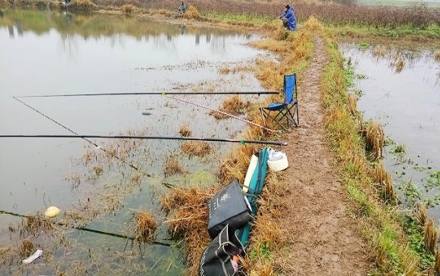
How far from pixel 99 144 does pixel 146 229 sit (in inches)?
134

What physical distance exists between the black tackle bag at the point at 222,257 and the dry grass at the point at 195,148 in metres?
3.53

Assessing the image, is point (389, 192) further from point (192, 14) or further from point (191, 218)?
point (192, 14)

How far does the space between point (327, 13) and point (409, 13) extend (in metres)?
6.25

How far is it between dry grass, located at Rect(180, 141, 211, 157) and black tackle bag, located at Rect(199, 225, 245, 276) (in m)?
3.53

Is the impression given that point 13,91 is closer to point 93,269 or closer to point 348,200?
point 93,269

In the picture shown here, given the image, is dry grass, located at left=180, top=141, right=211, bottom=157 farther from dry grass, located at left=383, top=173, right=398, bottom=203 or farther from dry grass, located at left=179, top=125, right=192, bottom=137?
dry grass, located at left=383, top=173, right=398, bottom=203

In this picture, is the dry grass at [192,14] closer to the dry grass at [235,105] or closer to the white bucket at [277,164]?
the dry grass at [235,105]

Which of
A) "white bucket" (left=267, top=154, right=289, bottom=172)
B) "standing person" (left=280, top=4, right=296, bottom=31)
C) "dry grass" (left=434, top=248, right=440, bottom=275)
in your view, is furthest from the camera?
"standing person" (left=280, top=4, right=296, bottom=31)

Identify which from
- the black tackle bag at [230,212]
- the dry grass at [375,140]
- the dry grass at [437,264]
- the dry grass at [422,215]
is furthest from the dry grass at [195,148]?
the dry grass at [437,264]

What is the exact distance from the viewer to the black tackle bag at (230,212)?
14.6 ft

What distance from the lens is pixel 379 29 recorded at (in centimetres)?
2647

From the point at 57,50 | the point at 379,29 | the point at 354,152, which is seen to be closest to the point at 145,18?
the point at 57,50

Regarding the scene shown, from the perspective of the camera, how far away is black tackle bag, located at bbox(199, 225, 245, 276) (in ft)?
12.4

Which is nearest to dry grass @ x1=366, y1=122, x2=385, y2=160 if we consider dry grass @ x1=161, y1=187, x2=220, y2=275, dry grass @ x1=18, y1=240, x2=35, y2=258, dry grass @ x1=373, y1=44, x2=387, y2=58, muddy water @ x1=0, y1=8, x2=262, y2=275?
muddy water @ x1=0, y1=8, x2=262, y2=275
